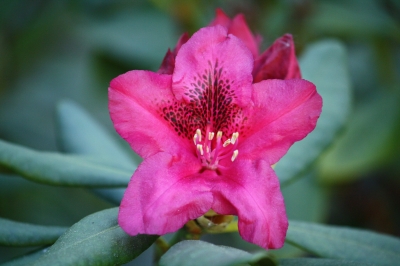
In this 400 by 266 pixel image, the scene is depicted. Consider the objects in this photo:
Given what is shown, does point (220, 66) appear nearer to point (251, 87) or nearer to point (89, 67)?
point (251, 87)

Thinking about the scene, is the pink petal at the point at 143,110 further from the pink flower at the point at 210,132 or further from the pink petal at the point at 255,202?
the pink petal at the point at 255,202

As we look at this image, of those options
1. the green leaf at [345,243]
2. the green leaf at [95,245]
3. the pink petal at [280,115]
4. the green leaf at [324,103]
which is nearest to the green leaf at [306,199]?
the green leaf at [324,103]

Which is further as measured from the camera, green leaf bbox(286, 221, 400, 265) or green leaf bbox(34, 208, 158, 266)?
green leaf bbox(286, 221, 400, 265)

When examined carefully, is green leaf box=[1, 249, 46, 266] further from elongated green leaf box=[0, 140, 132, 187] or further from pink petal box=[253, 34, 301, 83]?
pink petal box=[253, 34, 301, 83]

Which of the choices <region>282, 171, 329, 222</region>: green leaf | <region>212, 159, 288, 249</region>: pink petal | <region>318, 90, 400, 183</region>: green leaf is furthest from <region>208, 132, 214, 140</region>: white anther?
<region>318, 90, 400, 183</region>: green leaf

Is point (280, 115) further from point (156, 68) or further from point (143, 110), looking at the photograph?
point (156, 68)

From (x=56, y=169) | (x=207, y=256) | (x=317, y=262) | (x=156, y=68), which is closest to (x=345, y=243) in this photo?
(x=317, y=262)
